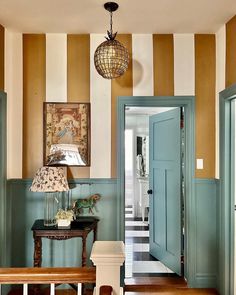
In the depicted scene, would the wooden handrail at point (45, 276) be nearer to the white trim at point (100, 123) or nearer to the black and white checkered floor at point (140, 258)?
the white trim at point (100, 123)

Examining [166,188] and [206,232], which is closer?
[206,232]

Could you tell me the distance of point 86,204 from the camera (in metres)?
3.31

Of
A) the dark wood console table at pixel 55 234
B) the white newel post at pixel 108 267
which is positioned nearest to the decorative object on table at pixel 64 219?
the dark wood console table at pixel 55 234

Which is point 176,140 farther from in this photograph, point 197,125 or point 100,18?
point 100,18

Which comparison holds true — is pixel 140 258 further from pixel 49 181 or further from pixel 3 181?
pixel 3 181

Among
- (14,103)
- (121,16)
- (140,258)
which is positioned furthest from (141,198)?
(121,16)

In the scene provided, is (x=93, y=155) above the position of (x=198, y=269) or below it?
above

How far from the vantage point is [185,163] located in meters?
3.48

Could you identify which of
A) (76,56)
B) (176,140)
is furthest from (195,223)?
(76,56)

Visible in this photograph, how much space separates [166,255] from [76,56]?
273cm

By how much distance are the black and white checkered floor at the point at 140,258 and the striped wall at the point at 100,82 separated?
1.35 metres

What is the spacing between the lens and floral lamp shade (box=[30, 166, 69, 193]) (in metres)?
2.96

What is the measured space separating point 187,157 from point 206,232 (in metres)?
0.87

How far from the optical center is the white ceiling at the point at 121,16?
272 centimetres
